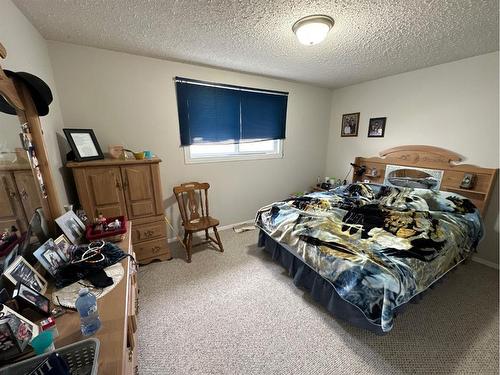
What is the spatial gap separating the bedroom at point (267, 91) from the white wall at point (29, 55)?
1cm

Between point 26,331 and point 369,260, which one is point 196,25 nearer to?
point 26,331

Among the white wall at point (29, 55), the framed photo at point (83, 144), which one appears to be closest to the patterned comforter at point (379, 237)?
the framed photo at point (83, 144)

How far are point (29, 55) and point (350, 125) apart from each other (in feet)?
13.1

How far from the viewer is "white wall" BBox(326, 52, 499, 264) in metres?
2.21

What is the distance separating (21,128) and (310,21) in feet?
6.66

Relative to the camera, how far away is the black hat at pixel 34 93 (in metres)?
1.00

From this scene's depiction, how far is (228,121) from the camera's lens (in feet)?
9.64

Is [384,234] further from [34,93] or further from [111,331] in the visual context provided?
[34,93]

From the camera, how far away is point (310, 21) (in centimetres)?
155

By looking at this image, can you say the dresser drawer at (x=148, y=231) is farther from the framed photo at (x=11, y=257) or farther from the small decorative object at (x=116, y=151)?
the framed photo at (x=11, y=257)

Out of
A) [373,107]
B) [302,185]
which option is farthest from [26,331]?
[373,107]

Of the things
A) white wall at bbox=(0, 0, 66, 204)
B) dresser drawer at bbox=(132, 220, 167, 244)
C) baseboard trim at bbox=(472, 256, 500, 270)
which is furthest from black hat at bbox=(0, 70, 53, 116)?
baseboard trim at bbox=(472, 256, 500, 270)

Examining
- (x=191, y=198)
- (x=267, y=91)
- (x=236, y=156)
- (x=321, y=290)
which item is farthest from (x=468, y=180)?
(x=191, y=198)

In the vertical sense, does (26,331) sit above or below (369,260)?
above
